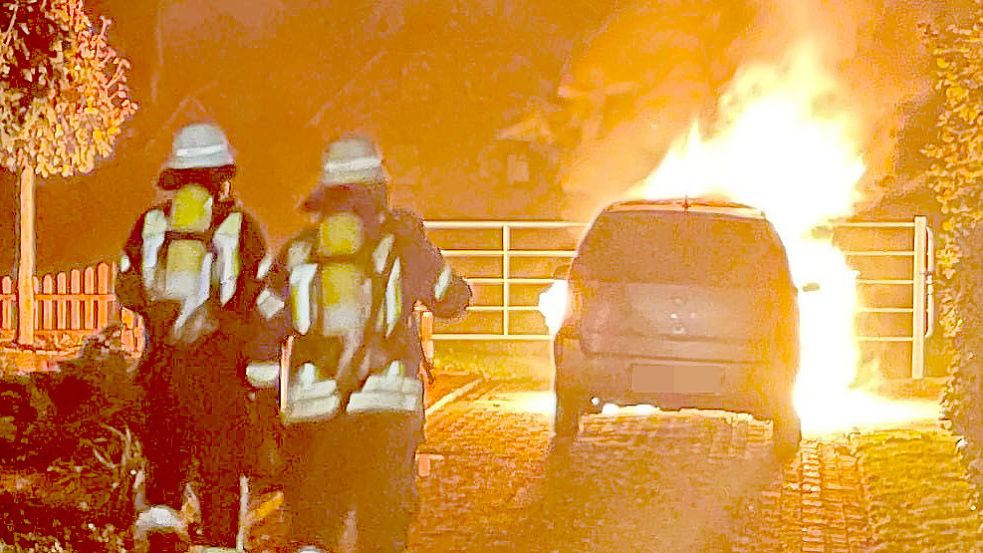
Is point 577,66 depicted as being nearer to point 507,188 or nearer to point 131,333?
point 507,188

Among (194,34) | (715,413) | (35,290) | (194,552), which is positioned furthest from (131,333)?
(194,552)

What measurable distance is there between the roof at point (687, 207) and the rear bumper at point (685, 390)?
110 centimetres

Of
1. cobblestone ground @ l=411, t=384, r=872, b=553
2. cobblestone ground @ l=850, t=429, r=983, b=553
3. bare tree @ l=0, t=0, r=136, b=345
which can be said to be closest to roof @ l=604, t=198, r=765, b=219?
cobblestone ground @ l=411, t=384, r=872, b=553

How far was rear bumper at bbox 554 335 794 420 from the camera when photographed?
10.4 m

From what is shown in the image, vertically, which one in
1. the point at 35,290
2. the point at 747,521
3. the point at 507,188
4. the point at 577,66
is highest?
the point at 577,66

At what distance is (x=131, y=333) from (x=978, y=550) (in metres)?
10.6

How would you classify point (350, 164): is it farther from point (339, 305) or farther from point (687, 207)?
point (687, 207)

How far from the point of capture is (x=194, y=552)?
636 centimetres

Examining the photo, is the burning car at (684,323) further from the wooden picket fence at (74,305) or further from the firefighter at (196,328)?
the wooden picket fence at (74,305)

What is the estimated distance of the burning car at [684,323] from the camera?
1037 centimetres

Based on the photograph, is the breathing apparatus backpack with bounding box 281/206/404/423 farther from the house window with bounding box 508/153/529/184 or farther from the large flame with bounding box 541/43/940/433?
the house window with bounding box 508/153/529/184

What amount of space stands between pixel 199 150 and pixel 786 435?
229 inches

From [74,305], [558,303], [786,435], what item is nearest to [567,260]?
[74,305]

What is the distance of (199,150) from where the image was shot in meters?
5.93
